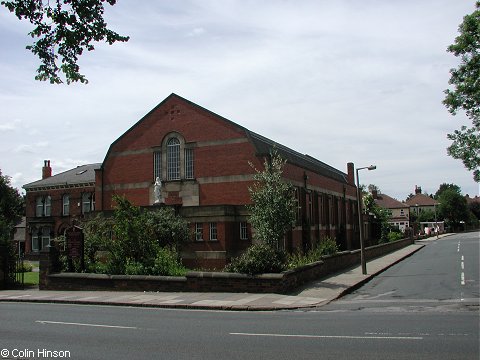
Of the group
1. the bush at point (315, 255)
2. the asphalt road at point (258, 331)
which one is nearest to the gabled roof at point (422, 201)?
the bush at point (315, 255)

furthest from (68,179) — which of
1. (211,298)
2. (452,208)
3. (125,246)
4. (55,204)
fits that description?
(452,208)

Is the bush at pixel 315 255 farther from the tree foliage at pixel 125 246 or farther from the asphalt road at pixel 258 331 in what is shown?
the asphalt road at pixel 258 331

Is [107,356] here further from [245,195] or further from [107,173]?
[107,173]

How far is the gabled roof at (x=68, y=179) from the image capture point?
5078 cm

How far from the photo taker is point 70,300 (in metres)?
17.9

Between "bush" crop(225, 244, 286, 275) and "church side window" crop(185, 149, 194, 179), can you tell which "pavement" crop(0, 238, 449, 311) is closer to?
"bush" crop(225, 244, 286, 275)

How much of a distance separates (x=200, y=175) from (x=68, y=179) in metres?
22.6

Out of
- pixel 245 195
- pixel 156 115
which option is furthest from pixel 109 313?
pixel 156 115

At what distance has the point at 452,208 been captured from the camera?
120188 millimetres

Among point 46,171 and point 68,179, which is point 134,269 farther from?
point 46,171

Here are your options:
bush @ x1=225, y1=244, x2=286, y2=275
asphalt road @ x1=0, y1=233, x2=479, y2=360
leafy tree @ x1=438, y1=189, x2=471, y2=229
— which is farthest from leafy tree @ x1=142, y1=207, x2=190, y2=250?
leafy tree @ x1=438, y1=189, x2=471, y2=229

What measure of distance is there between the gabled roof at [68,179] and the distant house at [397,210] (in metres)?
74.9

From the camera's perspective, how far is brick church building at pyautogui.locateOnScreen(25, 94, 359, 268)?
1246 inches

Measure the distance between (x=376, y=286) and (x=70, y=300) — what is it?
12570 millimetres
